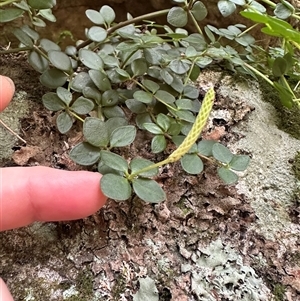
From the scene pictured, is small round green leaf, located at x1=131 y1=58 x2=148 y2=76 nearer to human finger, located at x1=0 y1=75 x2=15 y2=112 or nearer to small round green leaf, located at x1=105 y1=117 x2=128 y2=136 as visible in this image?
small round green leaf, located at x1=105 y1=117 x2=128 y2=136

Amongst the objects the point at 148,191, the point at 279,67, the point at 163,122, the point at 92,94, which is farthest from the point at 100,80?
the point at 279,67

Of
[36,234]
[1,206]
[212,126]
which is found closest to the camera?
[1,206]

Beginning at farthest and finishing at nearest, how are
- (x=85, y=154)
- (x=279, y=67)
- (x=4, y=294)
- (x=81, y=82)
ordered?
1. (x=279, y=67)
2. (x=81, y=82)
3. (x=85, y=154)
4. (x=4, y=294)

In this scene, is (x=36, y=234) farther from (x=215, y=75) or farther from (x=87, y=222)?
(x=215, y=75)

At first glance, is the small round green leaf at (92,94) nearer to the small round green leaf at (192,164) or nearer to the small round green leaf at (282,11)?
the small round green leaf at (192,164)

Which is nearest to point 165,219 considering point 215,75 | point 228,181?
point 228,181

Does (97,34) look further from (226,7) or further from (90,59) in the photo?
(226,7)
